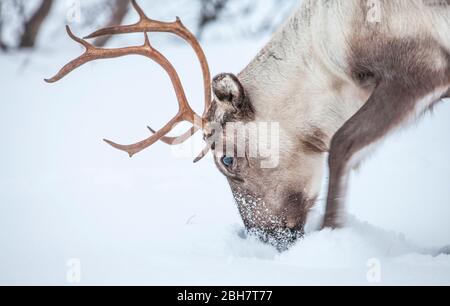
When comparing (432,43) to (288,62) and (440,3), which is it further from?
(288,62)

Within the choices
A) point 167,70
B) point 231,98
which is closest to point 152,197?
point 167,70

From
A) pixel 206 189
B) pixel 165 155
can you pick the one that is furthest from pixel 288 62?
pixel 165 155

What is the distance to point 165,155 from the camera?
425cm

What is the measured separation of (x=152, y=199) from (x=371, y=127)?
4.69 ft

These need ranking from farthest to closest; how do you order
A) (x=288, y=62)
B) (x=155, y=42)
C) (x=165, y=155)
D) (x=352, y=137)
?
1. (x=155, y=42)
2. (x=165, y=155)
3. (x=288, y=62)
4. (x=352, y=137)

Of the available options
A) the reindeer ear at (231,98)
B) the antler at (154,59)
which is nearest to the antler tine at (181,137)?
the antler at (154,59)

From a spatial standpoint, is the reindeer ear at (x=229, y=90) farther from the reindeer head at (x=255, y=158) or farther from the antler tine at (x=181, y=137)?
the antler tine at (x=181, y=137)

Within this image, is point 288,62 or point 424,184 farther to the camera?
point 424,184

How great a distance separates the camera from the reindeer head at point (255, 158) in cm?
298

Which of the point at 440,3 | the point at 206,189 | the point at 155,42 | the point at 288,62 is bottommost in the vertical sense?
the point at 206,189

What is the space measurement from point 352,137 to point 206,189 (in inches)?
49.0

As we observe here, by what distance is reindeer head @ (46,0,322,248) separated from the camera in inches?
117

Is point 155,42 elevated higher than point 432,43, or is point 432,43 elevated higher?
point 432,43

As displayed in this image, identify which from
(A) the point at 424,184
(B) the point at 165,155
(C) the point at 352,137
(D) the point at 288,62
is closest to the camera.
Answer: (C) the point at 352,137
